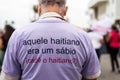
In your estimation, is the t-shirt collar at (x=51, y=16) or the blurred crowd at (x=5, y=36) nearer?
the t-shirt collar at (x=51, y=16)

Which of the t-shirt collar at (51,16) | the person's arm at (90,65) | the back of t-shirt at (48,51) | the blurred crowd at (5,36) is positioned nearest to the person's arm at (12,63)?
the back of t-shirt at (48,51)

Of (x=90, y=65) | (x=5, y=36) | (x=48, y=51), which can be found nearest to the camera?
(x=48, y=51)

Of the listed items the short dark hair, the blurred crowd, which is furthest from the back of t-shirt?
the blurred crowd

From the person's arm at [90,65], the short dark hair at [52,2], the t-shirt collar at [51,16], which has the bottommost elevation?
the person's arm at [90,65]

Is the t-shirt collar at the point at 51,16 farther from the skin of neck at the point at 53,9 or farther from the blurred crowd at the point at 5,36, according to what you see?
the blurred crowd at the point at 5,36

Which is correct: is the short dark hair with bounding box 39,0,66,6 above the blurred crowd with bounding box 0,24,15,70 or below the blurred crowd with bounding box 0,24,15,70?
above

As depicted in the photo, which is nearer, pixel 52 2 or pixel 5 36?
pixel 52 2

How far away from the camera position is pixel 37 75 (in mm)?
3371

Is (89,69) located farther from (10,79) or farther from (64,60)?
(10,79)

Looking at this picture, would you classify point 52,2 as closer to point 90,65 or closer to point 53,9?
point 53,9

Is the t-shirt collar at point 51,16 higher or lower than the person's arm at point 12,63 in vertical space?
higher

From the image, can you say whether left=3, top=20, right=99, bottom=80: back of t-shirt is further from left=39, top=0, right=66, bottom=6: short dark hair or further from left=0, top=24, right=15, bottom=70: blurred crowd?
left=0, top=24, right=15, bottom=70: blurred crowd

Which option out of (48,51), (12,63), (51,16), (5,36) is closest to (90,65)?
(48,51)

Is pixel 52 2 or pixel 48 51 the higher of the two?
pixel 52 2
